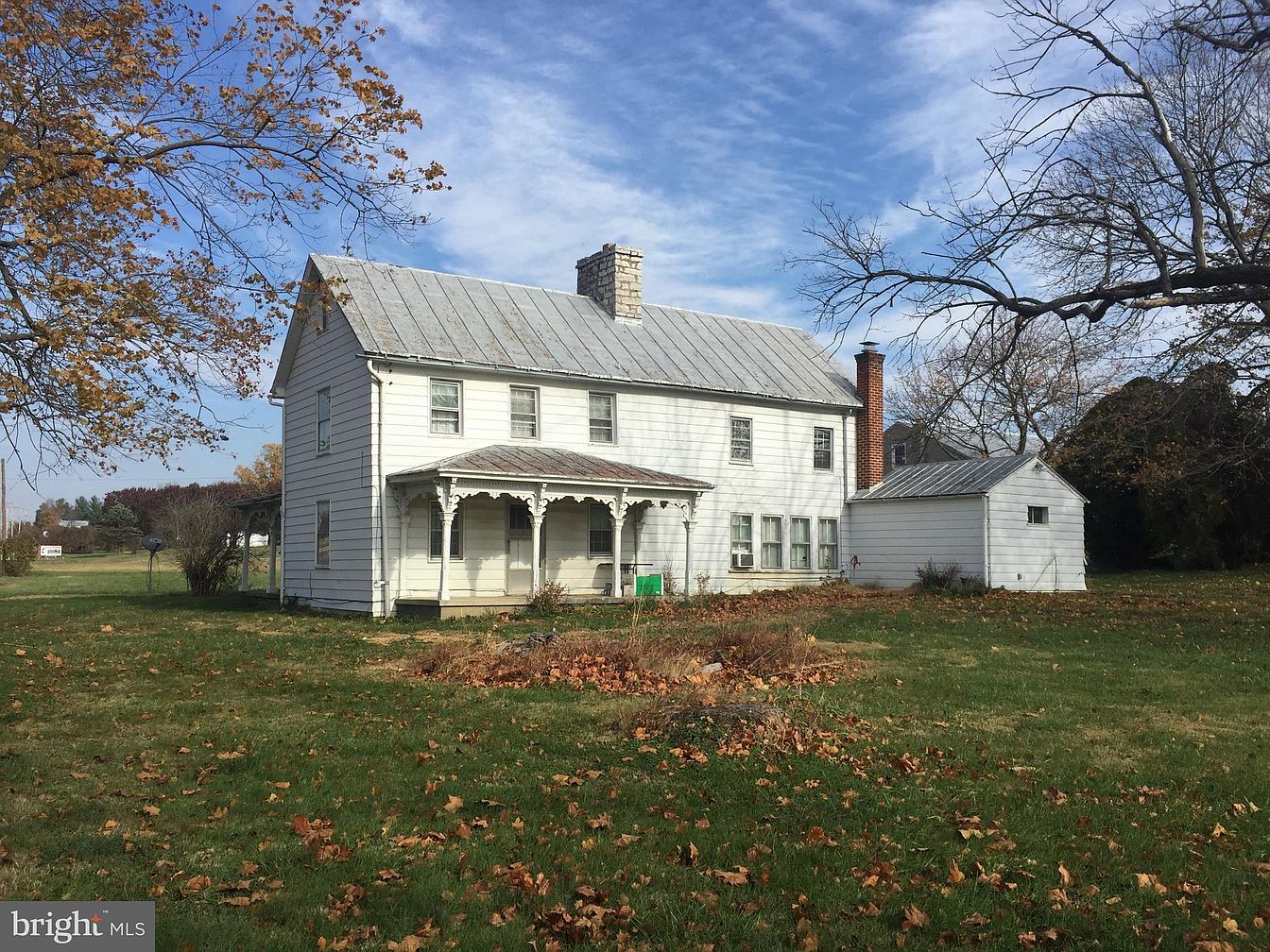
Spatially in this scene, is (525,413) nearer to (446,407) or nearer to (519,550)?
(446,407)

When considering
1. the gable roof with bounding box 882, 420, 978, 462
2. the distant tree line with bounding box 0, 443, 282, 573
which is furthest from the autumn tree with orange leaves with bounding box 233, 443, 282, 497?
the gable roof with bounding box 882, 420, 978, 462

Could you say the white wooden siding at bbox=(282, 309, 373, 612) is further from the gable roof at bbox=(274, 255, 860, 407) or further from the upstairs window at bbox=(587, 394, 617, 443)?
the upstairs window at bbox=(587, 394, 617, 443)

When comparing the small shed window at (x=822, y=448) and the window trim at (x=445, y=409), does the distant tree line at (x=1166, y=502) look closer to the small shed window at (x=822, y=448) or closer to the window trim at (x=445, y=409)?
the small shed window at (x=822, y=448)

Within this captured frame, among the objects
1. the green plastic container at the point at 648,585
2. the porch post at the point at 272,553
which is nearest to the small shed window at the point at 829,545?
the green plastic container at the point at 648,585

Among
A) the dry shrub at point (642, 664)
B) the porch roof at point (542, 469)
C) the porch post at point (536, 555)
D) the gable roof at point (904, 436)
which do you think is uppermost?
the gable roof at point (904, 436)

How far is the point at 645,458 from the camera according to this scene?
1011 inches

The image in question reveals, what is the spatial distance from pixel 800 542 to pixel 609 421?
275 inches

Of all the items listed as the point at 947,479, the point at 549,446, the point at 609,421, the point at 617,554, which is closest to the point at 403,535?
the point at 549,446

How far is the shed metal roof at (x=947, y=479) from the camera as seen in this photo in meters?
26.3

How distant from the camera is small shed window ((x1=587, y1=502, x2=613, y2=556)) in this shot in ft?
81.1

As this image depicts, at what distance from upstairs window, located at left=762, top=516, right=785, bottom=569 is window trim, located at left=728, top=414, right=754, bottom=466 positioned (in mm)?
1680

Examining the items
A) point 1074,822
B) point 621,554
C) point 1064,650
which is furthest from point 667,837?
point 621,554

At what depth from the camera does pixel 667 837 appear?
6.10 metres

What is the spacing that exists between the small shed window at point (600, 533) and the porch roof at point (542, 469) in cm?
125
